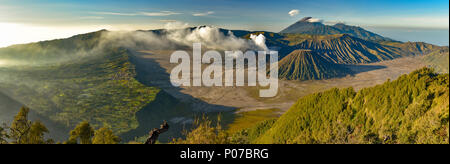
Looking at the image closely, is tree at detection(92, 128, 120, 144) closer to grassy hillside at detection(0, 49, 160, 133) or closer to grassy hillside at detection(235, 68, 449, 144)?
grassy hillside at detection(235, 68, 449, 144)

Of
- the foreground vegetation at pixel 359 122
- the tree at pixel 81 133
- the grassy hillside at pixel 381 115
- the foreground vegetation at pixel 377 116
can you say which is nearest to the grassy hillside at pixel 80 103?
the foreground vegetation at pixel 359 122

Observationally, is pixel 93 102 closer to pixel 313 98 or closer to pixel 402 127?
pixel 313 98

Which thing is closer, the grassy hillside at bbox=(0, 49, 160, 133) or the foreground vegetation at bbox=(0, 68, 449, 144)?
the foreground vegetation at bbox=(0, 68, 449, 144)

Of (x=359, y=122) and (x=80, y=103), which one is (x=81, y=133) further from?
(x=80, y=103)

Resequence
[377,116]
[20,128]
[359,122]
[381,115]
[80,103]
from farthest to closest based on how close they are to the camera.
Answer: [80,103]
[359,122]
[377,116]
[381,115]
[20,128]

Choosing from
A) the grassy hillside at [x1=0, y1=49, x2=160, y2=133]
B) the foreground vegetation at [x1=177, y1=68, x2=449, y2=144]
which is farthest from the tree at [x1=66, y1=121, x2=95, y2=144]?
the grassy hillside at [x1=0, y1=49, x2=160, y2=133]

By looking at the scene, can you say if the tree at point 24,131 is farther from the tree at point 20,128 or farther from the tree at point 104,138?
the tree at point 104,138

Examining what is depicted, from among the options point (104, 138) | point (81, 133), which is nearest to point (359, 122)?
point (104, 138)
